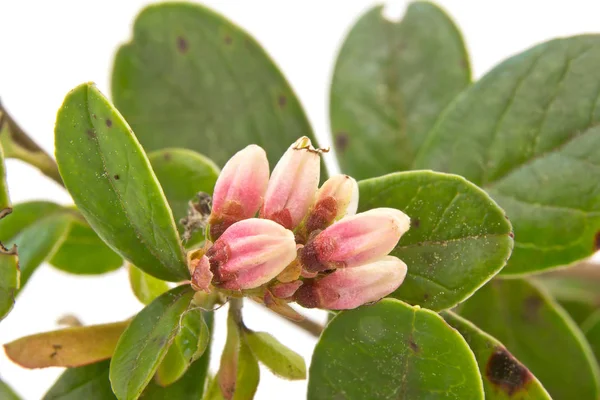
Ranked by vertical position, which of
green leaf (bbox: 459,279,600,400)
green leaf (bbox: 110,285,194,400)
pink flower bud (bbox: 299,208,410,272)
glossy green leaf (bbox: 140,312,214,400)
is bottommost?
green leaf (bbox: 459,279,600,400)

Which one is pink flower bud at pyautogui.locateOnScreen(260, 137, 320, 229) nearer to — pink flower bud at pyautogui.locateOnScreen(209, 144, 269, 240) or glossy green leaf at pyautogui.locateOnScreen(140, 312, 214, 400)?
pink flower bud at pyautogui.locateOnScreen(209, 144, 269, 240)

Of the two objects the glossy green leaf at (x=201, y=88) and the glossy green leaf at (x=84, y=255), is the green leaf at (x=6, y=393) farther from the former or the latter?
the glossy green leaf at (x=201, y=88)

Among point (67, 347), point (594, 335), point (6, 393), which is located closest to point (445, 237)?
point (67, 347)

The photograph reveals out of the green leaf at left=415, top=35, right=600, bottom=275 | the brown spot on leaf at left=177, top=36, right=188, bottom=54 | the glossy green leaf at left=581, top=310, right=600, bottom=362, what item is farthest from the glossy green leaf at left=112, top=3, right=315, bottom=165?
the glossy green leaf at left=581, top=310, right=600, bottom=362

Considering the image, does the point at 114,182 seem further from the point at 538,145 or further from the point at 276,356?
the point at 538,145

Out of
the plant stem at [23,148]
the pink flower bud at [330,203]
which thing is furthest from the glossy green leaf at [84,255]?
the pink flower bud at [330,203]

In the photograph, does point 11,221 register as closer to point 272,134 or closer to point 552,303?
point 272,134

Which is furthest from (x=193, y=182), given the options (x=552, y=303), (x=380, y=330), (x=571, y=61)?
(x=552, y=303)
